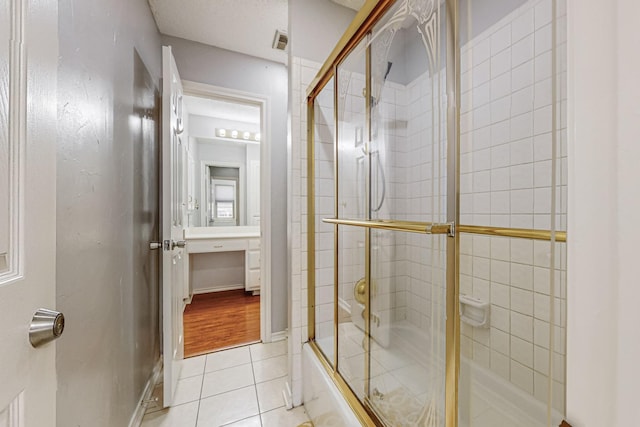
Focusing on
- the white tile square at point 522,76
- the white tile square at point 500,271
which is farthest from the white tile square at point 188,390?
the white tile square at point 522,76

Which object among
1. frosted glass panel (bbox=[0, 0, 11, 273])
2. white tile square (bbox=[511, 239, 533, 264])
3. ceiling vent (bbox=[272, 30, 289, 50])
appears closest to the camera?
frosted glass panel (bbox=[0, 0, 11, 273])

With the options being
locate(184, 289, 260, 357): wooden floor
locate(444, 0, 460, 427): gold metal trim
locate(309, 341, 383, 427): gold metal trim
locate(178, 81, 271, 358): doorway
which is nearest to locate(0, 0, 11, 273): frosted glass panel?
locate(444, 0, 460, 427): gold metal trim

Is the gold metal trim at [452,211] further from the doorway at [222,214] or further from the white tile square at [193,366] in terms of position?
the doorway at [222,214]

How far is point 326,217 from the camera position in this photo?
1.53 m

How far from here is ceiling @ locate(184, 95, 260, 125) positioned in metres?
2.82

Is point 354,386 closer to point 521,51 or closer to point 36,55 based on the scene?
point 36,55

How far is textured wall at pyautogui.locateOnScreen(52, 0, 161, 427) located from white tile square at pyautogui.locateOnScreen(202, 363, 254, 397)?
368 mm

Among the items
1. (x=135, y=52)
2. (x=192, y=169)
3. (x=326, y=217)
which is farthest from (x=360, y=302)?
(x=192, y=169)

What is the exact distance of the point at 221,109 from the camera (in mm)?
2992

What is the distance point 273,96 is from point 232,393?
222 cm

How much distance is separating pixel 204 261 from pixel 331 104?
265 centimetres

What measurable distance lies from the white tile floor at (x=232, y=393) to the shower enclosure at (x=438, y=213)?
0.45 meters

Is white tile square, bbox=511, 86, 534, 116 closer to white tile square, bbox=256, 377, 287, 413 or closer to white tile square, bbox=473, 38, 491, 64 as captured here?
white tile square, bbox=473, 38, 491, 64

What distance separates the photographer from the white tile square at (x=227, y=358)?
1.83 metres
